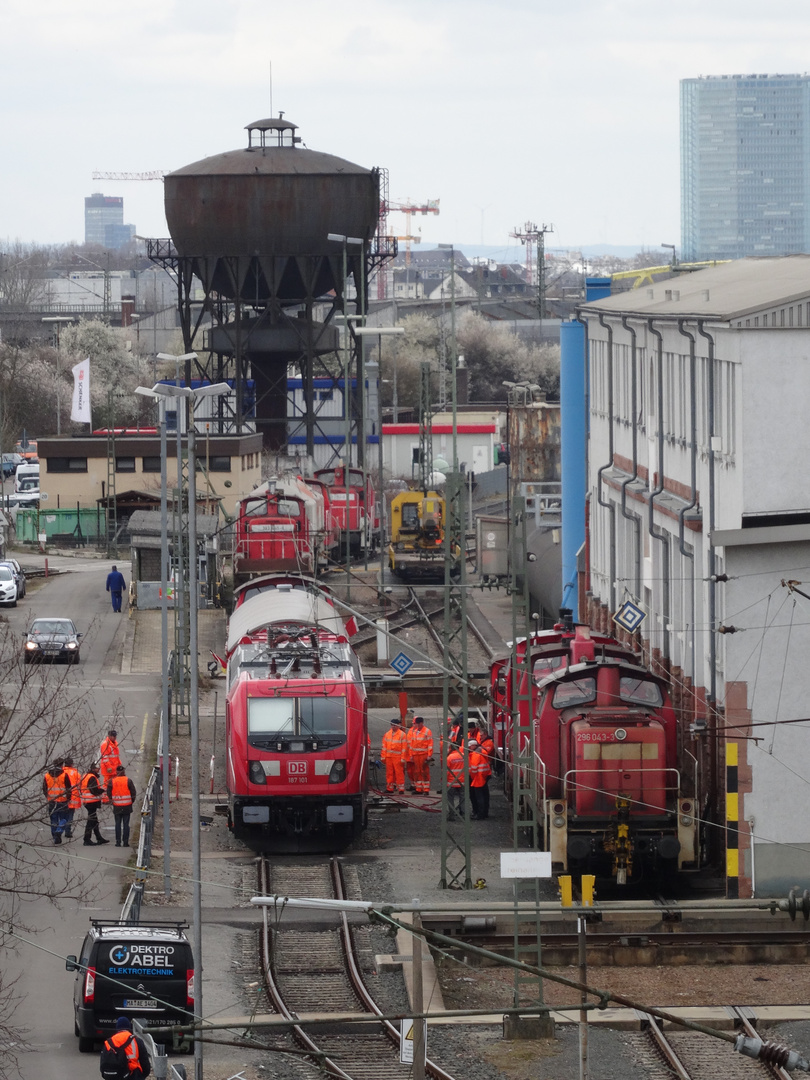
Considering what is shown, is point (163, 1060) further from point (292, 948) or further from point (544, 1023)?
point (292, 948)

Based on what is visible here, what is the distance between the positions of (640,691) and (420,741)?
659cm

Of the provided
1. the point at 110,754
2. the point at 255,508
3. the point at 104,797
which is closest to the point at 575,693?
the point at 110,754

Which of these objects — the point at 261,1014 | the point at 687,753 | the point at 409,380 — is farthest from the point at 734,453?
Result: the point at 409,380

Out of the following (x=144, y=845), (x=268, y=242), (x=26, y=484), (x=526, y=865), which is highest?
(x=268, y=242)

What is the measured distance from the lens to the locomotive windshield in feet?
86.2

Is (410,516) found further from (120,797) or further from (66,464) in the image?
(120,797)

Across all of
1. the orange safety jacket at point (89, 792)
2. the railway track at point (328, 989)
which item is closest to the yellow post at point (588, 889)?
the railway track at point (328, 989)

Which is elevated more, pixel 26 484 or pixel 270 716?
pixel 270 716

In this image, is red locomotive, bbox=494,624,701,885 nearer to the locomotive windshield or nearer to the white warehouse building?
the white warehouse building

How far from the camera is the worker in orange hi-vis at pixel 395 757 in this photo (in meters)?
30.8

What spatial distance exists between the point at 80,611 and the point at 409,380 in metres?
66.5

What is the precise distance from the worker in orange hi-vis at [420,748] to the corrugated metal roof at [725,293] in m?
8.17

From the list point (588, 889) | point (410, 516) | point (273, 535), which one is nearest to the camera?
point (588, 889)

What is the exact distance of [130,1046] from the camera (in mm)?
16141
